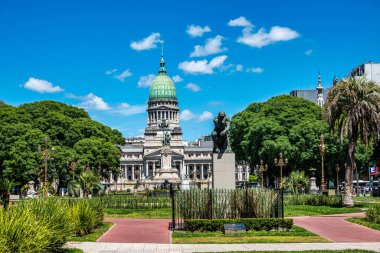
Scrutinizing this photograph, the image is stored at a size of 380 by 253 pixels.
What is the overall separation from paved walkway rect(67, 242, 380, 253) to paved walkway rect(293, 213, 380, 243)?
2.07 meters

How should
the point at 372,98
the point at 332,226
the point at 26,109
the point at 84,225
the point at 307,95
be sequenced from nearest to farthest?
1. the point at 84,225
2. the point at 332,226
3. the point at 372,98
4. the point at 26,109
5. the point at 307,95

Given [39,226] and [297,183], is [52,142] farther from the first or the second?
[39,226]

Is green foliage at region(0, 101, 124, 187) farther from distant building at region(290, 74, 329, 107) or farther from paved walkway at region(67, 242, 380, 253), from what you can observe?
distant building at region(290, 74, 329, 107)

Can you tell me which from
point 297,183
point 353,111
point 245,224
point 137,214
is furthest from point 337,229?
point 297,183

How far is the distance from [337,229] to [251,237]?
5.66 metres

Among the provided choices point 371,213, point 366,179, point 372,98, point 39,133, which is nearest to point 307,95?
point 366,179

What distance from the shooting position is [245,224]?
75.1 feet

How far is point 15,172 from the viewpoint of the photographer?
67625 mm

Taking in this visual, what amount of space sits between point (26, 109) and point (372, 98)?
58.2 m

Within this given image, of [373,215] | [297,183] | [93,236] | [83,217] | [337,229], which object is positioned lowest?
[337,229]

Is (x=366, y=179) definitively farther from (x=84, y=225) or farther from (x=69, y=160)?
(x=84, y=225)

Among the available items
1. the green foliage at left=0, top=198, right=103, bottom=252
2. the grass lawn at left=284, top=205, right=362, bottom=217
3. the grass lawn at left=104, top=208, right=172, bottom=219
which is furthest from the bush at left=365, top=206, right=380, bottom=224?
the green foliage at left=0, top=198, right=103, bottom=252

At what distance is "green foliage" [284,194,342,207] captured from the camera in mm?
39031

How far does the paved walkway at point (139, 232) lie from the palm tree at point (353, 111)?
610 inches
